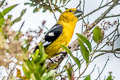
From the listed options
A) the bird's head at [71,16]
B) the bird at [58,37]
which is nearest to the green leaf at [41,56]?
the bird at [58,37]

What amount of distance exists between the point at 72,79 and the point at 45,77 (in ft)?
0.60

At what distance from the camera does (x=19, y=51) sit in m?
0.58

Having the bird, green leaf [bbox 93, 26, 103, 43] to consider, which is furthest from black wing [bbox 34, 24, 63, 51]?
green leaf [bbox 93, 26, 103, 43]

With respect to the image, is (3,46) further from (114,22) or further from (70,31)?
(70,31)

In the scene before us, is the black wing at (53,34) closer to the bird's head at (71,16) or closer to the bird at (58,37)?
the bird at (58,37)

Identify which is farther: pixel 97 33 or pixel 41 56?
pixel 97 33

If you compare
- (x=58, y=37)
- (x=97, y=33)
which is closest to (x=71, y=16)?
(x=58, y=37)

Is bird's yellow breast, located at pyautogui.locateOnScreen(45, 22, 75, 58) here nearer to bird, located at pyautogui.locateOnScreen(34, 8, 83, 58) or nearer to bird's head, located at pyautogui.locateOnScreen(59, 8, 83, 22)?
bird, located at pyautogui.locateOnScreen(34, 8, 83, 58)

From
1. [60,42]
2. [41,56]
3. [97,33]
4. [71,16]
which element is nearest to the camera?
[41,56]

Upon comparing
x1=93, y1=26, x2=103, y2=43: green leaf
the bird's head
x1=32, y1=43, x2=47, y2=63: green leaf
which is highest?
the bird's head

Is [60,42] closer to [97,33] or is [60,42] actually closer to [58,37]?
[58,37]

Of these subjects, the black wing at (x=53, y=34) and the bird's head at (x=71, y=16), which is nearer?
the black wing at (x=53, y=34)

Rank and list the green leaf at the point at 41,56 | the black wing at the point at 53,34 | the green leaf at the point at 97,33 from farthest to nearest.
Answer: the black wing at the point at 53,34, the green leaf at the point at 97,33, the green leaf at the point at 41,56

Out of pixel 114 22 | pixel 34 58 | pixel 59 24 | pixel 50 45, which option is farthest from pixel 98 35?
pixel 59 24
